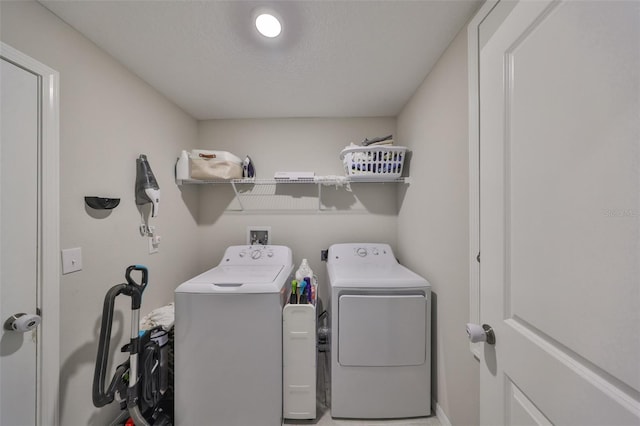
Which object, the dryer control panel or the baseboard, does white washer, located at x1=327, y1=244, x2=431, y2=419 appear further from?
the dryer control panel

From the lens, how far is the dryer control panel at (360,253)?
78.8 inches

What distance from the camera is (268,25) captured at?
1130 mm

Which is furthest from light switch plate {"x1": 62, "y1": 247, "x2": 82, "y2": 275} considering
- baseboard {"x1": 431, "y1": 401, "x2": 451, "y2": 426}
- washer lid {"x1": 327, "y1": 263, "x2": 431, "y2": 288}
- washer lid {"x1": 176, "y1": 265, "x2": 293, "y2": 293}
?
baseboard {"x1": 431, "y1": 401, "x2": 451, "y2": 426}

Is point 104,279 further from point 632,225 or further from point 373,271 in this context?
point 632,225

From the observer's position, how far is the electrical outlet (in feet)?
7.40

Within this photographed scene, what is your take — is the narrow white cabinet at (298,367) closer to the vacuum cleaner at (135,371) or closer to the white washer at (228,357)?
the white washer at (228,357)

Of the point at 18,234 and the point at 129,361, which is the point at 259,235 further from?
the point at 18,234

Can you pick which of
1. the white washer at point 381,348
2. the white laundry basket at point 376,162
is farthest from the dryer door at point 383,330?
the white laundry basket at point 376,162

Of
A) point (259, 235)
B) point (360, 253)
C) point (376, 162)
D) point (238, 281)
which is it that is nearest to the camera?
point (238, 281)

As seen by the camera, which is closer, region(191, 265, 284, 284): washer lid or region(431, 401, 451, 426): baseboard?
region(431, 401, 451, 426): baseboard

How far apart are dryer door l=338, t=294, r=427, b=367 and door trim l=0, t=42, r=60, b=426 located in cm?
150

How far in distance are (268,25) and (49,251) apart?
5.10 feet

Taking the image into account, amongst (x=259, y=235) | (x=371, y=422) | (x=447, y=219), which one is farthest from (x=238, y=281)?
(x=447, y=219)

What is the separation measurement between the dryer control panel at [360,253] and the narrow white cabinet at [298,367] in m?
0.68
